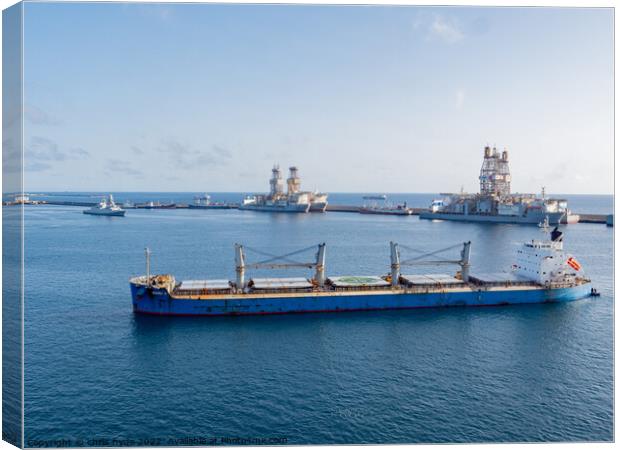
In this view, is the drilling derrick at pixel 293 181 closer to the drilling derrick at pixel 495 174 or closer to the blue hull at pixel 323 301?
the drilling derrick at pixel 495 174

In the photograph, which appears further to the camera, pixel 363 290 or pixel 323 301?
pixel 363 290

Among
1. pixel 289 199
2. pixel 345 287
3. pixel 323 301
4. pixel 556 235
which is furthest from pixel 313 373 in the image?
pixel 289 199

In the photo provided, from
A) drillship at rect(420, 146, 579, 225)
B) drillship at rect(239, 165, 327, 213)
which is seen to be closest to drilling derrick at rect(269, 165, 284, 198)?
drillship at rect(239, 165, 327, 213)

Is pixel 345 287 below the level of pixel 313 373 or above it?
above

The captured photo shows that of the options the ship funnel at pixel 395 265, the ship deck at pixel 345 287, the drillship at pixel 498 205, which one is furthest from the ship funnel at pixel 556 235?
the drillship at pixel 498 205

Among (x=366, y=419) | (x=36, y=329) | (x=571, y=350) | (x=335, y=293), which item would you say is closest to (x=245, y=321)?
(x=335, y=293)

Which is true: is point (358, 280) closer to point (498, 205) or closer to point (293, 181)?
point (498, 205)

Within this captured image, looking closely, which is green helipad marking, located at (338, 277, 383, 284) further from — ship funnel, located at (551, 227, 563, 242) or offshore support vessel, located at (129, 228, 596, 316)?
ship funnel, located at (551, 227, 563, 242)
